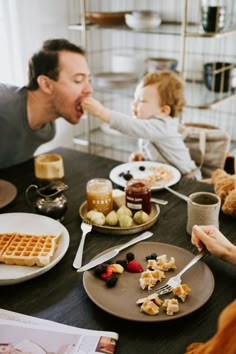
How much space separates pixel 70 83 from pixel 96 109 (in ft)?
0.63

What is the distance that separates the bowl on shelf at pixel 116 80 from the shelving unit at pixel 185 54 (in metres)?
0.08

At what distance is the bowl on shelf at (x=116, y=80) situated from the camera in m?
3.01

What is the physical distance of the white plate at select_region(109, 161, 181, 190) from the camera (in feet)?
5.63

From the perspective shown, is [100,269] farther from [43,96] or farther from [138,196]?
[43,96]

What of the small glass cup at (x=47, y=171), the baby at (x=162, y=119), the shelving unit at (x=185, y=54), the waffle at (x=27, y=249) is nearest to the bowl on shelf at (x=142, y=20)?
the shelving unit at (x=185, y=54)

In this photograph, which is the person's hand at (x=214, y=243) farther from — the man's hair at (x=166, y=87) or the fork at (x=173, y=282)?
the man's hair at (x=166, y=87)

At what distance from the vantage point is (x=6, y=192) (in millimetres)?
1615

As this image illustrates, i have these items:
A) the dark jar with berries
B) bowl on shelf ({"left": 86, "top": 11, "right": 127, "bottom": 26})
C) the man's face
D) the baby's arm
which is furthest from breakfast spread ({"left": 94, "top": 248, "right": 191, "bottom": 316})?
bowl on shelf ({"left": 86, "top": 11, "right": 127, "bottom": 26})

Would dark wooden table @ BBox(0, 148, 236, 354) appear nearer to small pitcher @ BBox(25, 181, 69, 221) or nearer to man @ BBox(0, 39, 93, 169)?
small pitcher @ BBox(25, 181, 69, 221)

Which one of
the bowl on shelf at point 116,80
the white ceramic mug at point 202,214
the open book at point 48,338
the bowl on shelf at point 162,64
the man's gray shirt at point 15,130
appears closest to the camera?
the open book at point 48,338

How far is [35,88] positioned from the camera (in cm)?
213

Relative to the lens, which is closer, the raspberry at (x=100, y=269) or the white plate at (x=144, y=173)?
the raspberry at (x=100, y=269)

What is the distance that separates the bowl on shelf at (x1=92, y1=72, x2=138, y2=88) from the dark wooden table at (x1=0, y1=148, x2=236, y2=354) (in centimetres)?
158

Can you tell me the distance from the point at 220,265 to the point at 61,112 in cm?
123
